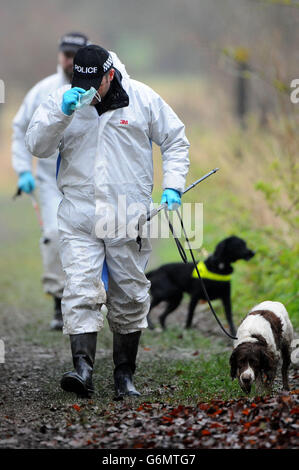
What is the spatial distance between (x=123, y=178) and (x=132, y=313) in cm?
101

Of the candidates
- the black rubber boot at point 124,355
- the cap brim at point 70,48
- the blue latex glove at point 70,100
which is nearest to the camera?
the blue latex glove at point 70,100

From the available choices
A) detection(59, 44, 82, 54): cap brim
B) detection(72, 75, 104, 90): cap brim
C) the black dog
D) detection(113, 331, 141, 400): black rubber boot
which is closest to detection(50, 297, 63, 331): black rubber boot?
the black dog

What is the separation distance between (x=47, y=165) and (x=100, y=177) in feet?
10.2

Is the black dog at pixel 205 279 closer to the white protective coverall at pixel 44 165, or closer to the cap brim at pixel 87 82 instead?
the white protective coverall at pixel 44 165

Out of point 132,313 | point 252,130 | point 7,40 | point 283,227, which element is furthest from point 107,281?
point 7,40

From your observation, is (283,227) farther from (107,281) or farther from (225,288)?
(107,281)

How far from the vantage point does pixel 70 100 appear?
18.3 ft

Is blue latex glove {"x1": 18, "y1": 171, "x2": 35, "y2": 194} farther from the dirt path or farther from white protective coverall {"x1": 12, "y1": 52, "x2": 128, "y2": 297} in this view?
the dirt path

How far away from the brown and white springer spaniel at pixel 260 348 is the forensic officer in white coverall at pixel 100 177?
0.81m

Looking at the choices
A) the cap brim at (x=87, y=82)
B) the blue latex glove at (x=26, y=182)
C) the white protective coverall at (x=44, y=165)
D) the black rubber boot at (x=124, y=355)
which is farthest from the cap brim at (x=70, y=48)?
the black rubber boot at (x=124, y=355)

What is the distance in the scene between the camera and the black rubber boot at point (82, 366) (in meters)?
5.80

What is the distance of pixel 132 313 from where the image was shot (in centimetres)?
616

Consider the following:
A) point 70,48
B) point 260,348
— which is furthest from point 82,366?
point 70,48

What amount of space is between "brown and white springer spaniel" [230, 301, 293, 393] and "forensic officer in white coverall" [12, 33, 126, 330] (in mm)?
3263
